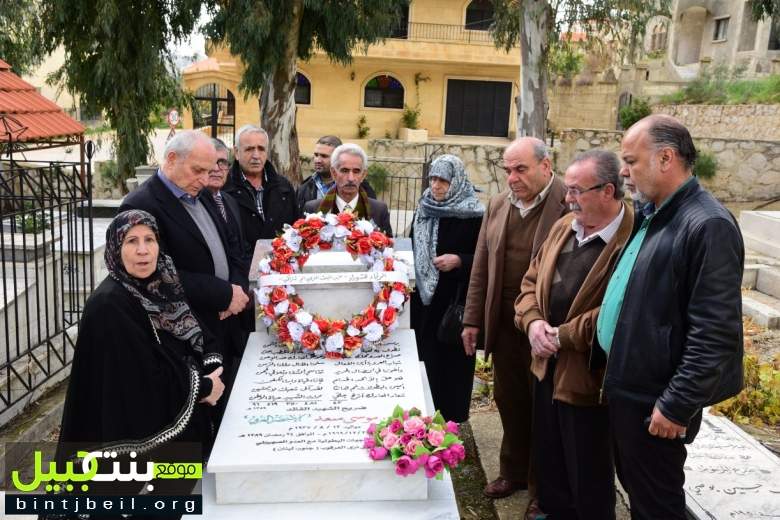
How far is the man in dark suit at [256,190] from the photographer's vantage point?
4461 mm

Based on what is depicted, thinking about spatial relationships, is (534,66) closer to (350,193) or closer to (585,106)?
(350,193)

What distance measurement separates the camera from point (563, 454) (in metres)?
3.04

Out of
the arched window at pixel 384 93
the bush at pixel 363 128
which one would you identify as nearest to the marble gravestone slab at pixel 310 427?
the bush at pixel 363 128

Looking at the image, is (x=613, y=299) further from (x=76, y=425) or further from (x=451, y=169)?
(x=76, y=425)

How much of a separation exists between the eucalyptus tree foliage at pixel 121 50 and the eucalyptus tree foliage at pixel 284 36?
1103 millimetres

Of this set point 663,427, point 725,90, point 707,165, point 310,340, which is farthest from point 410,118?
point 663,427

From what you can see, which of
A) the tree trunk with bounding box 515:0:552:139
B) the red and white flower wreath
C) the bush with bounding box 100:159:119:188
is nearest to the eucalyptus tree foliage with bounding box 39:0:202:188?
the bush with bounding box 100:159:119:188

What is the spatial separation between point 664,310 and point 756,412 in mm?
2786

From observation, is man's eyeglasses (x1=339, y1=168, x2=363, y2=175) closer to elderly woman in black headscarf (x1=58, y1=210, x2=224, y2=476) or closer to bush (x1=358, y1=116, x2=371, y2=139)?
elderly woman in black headscarf (x1=58, y1=210, x2=224, y2=476)

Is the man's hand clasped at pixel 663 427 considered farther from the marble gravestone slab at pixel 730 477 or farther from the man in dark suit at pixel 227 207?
the man in dark suit at pixel 227 207

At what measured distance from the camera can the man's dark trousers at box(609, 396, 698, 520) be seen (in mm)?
2416

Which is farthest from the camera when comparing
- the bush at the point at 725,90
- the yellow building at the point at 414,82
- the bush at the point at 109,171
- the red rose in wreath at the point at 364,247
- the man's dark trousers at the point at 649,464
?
the yellow building at the point at 414,82

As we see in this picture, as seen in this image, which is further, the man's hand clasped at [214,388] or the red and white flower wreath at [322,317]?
the red and white flower wreath at [322,317]

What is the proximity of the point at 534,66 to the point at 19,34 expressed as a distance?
37.3 feet
